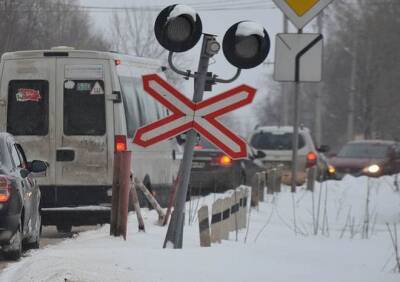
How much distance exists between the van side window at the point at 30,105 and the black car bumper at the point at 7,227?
3749 millimetres

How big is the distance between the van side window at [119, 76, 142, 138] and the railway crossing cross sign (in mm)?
2350

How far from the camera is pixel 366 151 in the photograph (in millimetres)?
31812

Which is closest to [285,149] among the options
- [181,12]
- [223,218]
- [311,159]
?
[311,159]

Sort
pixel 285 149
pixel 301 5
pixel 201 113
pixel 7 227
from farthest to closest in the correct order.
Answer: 1. pixel 285 149
2. pixel 301 5
3. pixel 7 227
4. pixel 201 113

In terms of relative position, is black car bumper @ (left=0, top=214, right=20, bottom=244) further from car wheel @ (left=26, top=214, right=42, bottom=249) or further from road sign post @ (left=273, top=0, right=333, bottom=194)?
road sign post @ (left=273, top=0, right=333, bottom=194)

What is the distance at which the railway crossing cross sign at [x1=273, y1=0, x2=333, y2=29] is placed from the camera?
46.7 feet

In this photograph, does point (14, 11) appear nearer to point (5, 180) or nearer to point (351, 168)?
point (351, 168)

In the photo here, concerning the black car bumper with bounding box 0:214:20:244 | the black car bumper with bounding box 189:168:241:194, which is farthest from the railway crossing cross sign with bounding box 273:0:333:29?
the black car bumper with bounding box 189:168:241:194

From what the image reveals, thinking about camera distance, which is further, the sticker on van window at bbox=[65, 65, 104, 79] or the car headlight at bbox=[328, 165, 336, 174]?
the car headlight at bbox=[328, 165, 336, 174]

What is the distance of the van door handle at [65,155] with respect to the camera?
14641 millimetres

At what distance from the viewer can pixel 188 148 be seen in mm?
10344

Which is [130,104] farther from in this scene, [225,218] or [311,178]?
[311,178]

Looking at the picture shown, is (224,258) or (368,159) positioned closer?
(224,258)

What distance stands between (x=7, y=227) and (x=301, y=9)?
5237mm
